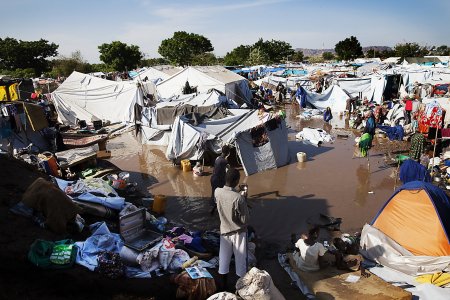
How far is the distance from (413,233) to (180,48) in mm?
57200

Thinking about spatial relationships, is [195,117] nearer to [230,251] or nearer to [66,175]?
[66,175]

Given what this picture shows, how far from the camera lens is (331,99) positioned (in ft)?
73.7

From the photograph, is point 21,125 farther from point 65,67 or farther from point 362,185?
point 65,67

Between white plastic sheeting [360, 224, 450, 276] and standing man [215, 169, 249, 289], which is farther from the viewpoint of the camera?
white plastic sheeting [360, 224, 450, 276]

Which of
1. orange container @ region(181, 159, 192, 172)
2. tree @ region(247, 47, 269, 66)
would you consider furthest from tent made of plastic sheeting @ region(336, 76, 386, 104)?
tree @ region(247, 47, 269, 66)

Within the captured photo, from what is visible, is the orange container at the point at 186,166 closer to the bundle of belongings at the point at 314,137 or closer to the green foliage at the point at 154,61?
the bundle of belongings at the point at 314,137

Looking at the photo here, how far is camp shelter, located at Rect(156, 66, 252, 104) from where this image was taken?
787 inches

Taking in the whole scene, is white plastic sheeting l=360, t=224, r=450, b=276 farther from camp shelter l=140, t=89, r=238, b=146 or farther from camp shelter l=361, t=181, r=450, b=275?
camp shelter l=140, t=89, r=238, b=146

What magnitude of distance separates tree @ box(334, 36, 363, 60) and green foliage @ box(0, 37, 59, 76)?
50537 mm

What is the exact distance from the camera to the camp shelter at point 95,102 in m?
18.9

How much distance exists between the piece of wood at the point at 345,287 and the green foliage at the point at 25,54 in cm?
4850

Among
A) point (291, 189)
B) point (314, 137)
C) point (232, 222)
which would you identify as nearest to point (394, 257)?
point (232, 222)

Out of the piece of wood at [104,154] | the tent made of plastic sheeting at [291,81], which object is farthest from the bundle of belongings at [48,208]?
the tent made of plastic sheeting at [291,81]

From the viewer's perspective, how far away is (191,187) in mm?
9719
